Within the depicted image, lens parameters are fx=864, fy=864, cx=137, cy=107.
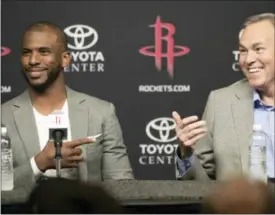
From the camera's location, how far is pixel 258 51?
10.8 ft

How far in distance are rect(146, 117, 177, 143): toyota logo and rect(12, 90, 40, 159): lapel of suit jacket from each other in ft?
3.31

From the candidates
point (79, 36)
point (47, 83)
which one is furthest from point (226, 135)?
point (79, 36)

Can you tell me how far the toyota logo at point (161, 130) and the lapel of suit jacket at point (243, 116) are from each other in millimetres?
994

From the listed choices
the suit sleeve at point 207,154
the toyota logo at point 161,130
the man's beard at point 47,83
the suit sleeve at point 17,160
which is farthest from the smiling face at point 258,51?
the toyota logo at point 161,130

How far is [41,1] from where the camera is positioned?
427cm

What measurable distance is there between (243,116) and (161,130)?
1.09 meters

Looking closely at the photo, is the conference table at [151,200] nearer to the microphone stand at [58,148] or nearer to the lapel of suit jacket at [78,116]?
the microphone stand at [58,148]

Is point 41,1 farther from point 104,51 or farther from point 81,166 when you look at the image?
point 81,166

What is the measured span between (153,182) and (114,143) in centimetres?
88

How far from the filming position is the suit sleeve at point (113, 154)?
132 inches

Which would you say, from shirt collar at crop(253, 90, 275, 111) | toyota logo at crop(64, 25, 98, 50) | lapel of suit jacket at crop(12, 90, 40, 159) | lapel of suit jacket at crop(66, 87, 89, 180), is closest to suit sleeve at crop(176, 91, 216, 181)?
shirt collar at crop(253, 90, 275, 111)

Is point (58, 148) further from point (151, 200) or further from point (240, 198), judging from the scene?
point (240, 198)

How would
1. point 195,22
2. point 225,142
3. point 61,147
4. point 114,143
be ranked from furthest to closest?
point 195,22, point 114,143, point 225,142, point 61,147

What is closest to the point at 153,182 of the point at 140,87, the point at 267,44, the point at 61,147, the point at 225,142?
the point at 61,147
